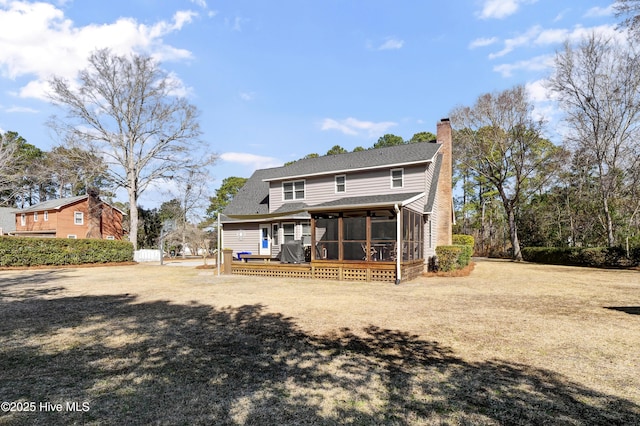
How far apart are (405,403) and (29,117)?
29824 mm

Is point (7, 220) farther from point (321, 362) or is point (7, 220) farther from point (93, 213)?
point (321, 362)

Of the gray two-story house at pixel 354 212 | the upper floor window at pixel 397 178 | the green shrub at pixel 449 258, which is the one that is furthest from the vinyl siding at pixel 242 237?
the green shrub at pixel 449 258

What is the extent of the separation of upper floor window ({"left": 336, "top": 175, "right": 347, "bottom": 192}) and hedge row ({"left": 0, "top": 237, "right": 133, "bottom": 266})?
1824 centimetres

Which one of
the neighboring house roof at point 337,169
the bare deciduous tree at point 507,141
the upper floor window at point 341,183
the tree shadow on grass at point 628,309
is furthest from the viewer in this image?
the bare deciduous tree at point 507,141

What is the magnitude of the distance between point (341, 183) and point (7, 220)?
44.2m

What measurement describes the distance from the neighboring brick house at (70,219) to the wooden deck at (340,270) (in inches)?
1031

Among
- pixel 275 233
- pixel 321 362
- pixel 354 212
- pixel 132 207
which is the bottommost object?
pixel 321 362

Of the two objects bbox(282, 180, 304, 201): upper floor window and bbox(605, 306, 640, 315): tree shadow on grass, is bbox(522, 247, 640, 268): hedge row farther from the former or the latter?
bbox(282, 180, 304, 201): upper floor window

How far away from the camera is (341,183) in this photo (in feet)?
64.8

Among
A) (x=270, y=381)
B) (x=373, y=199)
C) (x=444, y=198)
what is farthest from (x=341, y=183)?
(x=270, y=381)

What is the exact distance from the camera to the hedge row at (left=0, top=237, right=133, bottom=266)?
778 inches

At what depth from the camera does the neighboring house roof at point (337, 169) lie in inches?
694

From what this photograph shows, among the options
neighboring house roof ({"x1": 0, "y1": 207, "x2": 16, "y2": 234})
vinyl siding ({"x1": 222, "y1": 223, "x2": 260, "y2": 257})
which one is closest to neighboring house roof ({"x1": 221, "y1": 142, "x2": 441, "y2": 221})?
vinyl siding ({"x1": 222, "y1": 223, "x2": 260, "y2": 257})

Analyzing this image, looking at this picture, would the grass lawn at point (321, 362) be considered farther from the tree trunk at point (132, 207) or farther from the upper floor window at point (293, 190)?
the tree trunk at point (132, 207)
